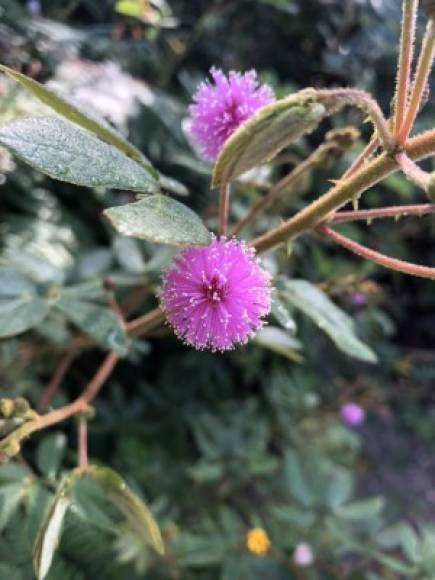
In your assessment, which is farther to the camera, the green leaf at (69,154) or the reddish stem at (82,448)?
the reddish stem at (82,448)

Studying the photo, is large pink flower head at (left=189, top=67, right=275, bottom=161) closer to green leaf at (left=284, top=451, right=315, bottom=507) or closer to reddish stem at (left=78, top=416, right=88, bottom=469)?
reddish stem at (left=78, top=416, right=88, bottom=469)

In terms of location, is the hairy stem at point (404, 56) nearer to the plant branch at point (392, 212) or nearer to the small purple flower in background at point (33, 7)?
the plant branch at point (392, 212)

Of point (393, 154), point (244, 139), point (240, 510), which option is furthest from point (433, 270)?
point (240, 510)

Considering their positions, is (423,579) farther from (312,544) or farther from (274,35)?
(274,35)

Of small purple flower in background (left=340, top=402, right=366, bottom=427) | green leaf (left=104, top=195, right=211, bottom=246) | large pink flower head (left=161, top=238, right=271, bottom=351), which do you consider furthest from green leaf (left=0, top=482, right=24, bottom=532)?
small purple flower in background (left=340, top=402, right=366, bottom=427)

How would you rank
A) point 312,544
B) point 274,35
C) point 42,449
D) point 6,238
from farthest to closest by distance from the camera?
point 274,35
point 6,238
point 312,544
point 42,449

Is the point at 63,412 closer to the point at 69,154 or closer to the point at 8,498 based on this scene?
the point at 8,498

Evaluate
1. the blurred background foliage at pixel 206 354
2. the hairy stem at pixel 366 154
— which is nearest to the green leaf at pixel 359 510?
the blurred background foliage at pixel 206 354

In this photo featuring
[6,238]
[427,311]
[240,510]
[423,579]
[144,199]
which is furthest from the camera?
[427,311]
